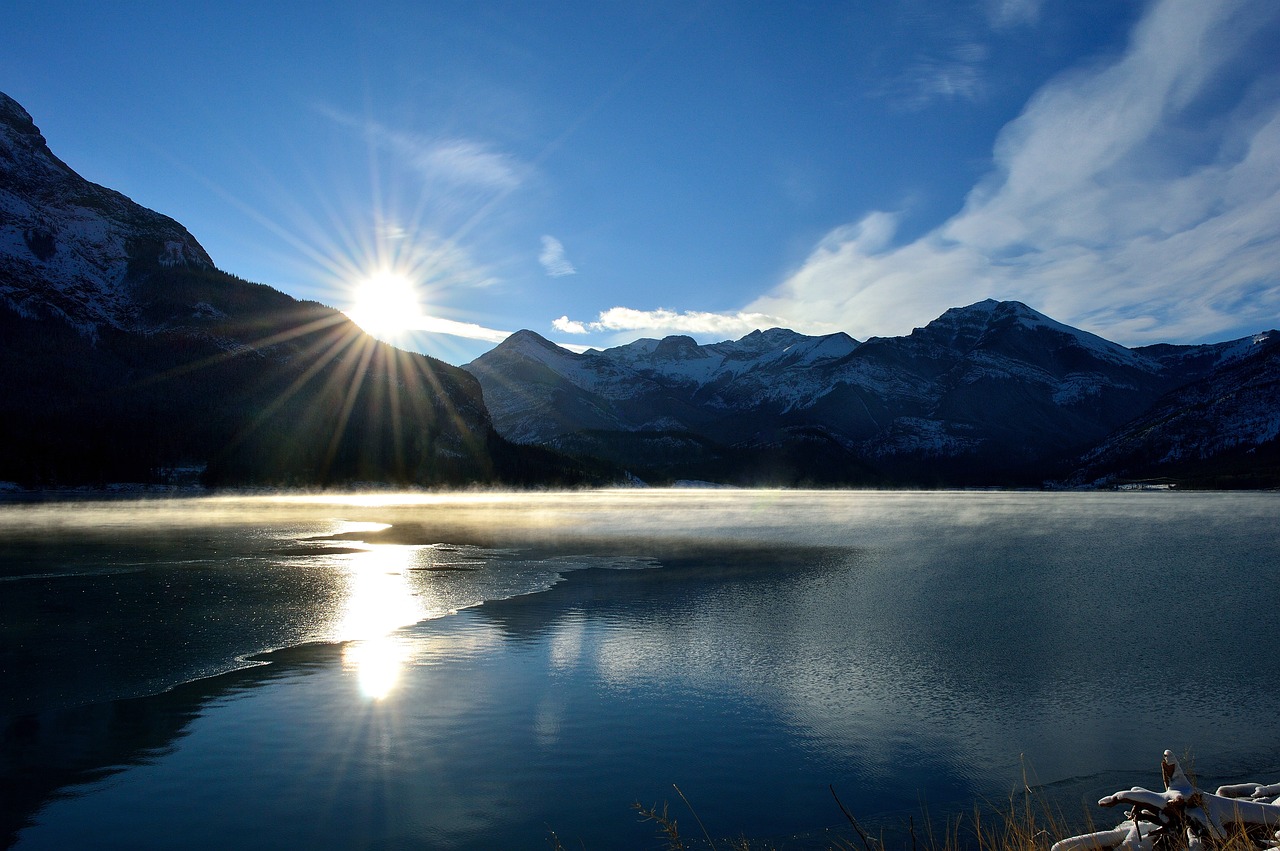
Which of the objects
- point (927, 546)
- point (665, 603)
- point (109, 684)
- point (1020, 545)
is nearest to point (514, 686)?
point (109, 684)

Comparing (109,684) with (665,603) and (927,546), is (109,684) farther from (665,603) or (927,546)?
(927,546)

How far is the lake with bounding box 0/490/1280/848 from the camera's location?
1416 centimetres

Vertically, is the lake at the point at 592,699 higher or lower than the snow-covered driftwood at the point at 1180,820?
lower

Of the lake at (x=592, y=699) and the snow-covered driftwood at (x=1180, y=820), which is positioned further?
the lake at (x=592, y=699)

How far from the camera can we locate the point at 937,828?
1316cm

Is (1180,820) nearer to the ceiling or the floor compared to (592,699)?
nearer to the ceiling

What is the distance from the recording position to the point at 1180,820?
330 inches

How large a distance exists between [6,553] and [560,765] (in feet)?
195

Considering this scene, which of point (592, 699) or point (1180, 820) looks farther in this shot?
point (592, 699)

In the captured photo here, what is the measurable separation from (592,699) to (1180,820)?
592 inches

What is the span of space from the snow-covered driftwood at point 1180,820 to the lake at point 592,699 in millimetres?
5085

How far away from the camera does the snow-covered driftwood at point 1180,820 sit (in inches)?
323

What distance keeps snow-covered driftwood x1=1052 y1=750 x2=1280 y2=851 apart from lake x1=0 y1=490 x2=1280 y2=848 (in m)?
5.08

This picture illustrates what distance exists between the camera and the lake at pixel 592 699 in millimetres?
14164
